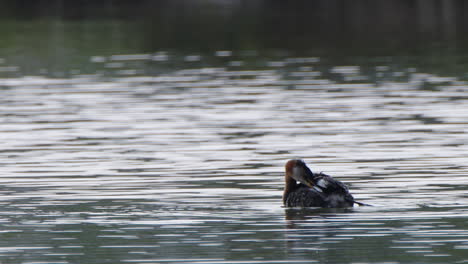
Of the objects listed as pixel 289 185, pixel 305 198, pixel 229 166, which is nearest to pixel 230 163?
pixel 229 166

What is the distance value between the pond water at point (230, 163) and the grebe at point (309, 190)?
146 millimetres

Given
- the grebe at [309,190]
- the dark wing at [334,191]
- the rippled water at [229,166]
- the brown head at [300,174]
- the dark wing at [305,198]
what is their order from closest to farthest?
1. the rippled water at [229,166]
2. the dark wing at [334,191]
3. the grebe at [309,190]
4. the dark wing at [305,198]
5. the brown head at [300,174]

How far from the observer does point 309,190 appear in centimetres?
1797

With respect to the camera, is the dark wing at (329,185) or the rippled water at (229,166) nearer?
the rippled water at (229,166)

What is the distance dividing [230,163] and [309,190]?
4385 mm

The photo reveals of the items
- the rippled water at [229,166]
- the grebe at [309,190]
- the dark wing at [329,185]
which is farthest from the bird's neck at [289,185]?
the dark wing at [329,185]

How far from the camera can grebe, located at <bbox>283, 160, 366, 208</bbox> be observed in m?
17.4

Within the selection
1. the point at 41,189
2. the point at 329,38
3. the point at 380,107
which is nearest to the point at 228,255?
the point at 41,189

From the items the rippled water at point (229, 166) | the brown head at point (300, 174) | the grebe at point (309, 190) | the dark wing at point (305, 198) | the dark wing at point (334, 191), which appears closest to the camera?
the rippled water at point (229, 166)

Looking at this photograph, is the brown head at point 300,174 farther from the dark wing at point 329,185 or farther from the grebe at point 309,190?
the dark wing at point 329,185

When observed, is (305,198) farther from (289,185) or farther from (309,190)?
(289,185)

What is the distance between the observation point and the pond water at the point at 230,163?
1537 cm

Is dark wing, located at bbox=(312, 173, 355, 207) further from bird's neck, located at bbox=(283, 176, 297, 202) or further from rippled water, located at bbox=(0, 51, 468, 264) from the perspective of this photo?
bird's neck, located at bbox=(283, 176, 297, 202)

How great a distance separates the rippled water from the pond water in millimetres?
37
